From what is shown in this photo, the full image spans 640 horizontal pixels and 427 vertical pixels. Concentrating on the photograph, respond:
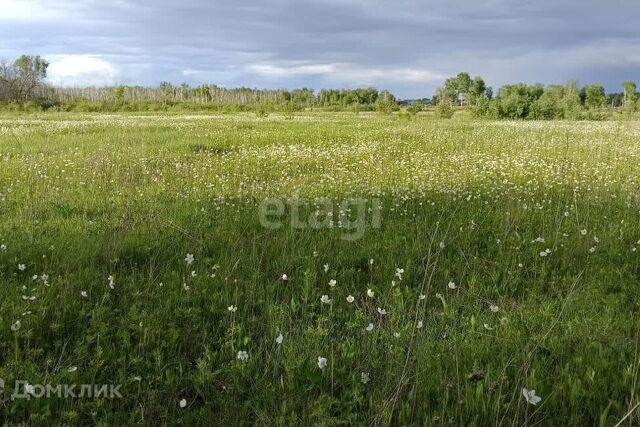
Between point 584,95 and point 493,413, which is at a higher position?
point 584,95

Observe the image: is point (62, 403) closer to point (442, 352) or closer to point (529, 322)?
point (442, 352)

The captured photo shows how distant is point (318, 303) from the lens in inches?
172

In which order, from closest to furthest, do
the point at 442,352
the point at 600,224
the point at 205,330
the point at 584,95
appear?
the point at 442,352, the point at 205,330, the point at 600,224, the point at 584,95

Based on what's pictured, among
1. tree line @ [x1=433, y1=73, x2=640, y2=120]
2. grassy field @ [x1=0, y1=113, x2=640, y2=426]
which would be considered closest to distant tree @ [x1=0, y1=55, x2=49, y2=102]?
tree line @ [x1=433, y1=73, x2=640, y2=120]

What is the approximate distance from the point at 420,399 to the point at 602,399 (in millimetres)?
1114

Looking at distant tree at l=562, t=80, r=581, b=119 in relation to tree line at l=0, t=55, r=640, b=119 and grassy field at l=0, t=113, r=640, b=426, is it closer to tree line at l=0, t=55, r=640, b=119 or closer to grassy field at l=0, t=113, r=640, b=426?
tree line at l=0, t=55, r=640, b=119

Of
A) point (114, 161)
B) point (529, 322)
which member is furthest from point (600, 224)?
point (114, 161)

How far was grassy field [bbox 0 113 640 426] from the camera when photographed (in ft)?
9.80

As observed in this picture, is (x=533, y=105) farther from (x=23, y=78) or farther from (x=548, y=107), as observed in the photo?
(x=23, y=78)

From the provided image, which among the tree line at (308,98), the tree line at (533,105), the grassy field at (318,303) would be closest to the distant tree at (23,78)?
the tree line at (308,98)

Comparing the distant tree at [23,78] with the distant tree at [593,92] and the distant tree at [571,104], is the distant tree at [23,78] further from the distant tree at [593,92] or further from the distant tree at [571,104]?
the distant tree at [593,92]

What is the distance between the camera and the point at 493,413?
2857 mm

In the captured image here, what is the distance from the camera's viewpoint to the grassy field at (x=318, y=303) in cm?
299

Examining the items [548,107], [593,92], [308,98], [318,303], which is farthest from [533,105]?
[318,303]
